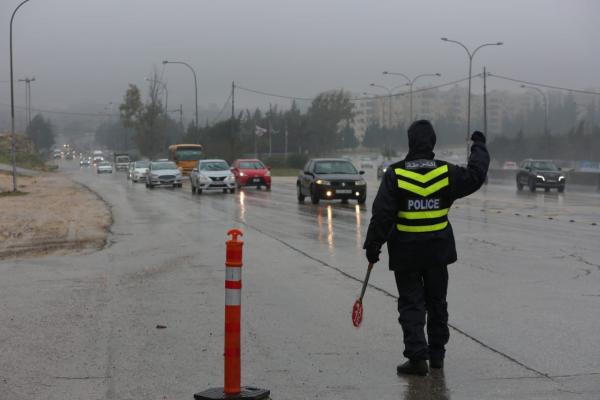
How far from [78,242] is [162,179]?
29660 millimetres

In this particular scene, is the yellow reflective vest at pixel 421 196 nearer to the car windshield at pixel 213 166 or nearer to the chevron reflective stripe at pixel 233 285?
the chevron reflective stripe at pixel 233 285

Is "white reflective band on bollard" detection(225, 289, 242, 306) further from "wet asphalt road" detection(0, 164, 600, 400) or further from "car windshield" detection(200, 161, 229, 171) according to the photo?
"car windshield" detection(200, 161, 229, 171)

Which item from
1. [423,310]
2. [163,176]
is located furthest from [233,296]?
[163,176]

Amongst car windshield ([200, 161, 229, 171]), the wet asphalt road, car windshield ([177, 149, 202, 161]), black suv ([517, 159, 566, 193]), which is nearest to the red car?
car windshield ([200, 161, 229, 171])

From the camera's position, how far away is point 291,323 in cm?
838

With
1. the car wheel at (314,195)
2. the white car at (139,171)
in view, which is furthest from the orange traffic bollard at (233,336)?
the white car at (139,171)

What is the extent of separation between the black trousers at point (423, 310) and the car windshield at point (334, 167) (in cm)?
2393

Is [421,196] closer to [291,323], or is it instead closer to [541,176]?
[291,323]

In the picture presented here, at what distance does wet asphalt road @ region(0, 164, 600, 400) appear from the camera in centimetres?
614

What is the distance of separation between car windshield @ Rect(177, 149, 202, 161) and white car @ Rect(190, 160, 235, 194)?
2740 cm

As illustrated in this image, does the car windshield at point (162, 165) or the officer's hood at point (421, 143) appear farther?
the car windshield at point (162, 165)

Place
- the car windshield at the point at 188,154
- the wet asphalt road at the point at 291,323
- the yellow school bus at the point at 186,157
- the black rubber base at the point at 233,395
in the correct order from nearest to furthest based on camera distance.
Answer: the black rubber base at the point at 233,395, the wet asphalt road at the point at 291,323, the yellow school bus at the point at 186,157, the car windshield at the point at 188,154

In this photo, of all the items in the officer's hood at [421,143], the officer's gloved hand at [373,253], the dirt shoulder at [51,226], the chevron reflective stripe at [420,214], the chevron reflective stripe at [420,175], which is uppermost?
the officer's hood at [421,143]

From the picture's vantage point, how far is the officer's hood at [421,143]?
6.48m
